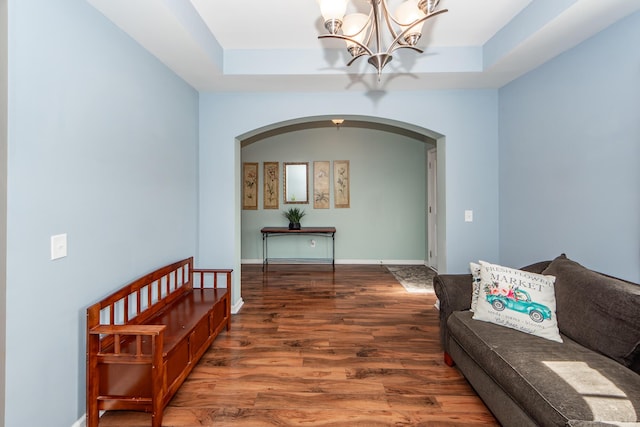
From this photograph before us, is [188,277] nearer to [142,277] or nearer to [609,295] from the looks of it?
[142,277]

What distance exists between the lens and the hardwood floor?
190 cm

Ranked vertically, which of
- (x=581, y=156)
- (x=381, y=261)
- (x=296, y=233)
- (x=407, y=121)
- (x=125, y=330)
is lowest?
(x=381, y=261)

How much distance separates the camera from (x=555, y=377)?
1.47m

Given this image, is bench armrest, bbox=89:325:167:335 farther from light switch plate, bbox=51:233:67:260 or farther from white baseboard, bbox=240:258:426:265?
white baseboard, bbox=240:258:426:265

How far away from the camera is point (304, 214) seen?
6.22 m

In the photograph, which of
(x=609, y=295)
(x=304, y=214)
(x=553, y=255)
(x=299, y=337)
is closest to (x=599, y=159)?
(x=553, y=255)

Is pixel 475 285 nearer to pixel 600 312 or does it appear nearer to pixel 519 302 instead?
pixel 519 302

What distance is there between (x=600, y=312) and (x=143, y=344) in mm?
2656

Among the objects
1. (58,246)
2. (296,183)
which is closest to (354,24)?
(58,246)

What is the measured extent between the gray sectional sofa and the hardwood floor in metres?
0.34

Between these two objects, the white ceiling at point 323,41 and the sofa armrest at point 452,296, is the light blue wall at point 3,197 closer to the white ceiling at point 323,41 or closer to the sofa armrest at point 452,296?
the white ceiling at point 323,41

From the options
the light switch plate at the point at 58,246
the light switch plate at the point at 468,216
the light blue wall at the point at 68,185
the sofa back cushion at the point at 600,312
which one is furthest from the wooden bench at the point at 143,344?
the light switch plate at the point at 468,216

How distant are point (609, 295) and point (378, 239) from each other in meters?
4.42

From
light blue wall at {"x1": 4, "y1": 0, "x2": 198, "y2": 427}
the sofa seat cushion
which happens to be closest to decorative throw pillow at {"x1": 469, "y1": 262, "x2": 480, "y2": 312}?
the sofa seat cushion
